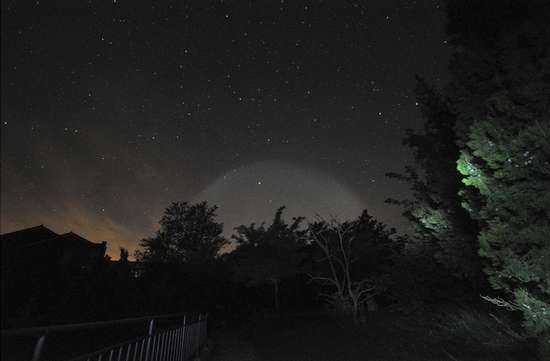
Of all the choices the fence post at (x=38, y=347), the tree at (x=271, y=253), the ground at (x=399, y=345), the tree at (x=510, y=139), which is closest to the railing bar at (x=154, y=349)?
the fence post at (x=38, y=347)

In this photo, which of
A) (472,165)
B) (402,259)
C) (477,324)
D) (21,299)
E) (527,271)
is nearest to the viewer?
(527,271)

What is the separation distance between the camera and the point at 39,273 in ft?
33.8

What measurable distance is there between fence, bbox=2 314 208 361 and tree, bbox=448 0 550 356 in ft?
18.6

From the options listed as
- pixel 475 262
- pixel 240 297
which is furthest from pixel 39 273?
pixel 240 297

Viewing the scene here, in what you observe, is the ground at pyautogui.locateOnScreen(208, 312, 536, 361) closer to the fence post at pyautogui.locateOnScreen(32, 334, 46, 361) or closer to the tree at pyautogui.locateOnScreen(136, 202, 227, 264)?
the fence post at pyautogui.locateOnScreen(32, 334, 46, 361)

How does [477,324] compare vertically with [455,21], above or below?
below

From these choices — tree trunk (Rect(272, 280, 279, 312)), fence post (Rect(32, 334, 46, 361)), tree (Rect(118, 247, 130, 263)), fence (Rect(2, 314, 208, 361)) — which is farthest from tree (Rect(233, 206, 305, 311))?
fence post (Rect(32, 334, 46, 361))

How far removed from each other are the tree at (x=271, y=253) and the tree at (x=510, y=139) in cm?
1666

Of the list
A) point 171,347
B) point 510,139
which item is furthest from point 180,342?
point 510,139

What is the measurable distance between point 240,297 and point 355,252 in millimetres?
8804

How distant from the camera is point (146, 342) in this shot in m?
4.50

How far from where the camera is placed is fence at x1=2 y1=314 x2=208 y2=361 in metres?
2.22

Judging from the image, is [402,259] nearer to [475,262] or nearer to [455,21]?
[475,262]

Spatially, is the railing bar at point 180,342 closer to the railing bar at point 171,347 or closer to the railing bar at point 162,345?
the railing bar at point 171,347
